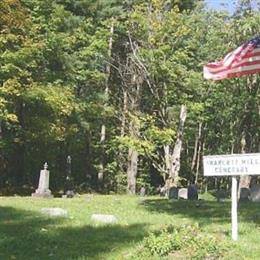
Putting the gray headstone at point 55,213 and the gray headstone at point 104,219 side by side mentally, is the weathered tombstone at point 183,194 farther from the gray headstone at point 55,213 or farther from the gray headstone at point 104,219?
the gray headstone at point 104,219

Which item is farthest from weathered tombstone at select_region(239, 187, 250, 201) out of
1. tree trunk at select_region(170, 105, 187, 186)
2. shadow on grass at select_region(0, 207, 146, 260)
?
shadow on grass at select_region(0, 207, 146, 260)

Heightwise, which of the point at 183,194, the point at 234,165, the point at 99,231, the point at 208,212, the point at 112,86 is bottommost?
the point at 99,231

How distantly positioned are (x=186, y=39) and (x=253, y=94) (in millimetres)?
4745

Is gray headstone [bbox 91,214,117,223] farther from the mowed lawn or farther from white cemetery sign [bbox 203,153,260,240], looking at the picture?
white cemetery sign [bbox 203,153,260,240]

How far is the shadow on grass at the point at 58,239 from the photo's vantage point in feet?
28.3

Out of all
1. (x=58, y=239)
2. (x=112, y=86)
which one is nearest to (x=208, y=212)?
(x=58, y=239)

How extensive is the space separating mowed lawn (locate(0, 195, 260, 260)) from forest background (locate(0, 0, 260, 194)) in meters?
14.0

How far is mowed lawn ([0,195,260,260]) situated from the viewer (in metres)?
8.59

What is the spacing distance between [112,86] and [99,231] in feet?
101

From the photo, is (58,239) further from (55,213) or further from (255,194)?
(255,194)

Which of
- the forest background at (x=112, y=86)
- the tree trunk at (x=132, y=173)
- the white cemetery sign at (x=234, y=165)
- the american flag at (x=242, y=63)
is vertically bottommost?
the white cemetery sign at (x=234, y=165)

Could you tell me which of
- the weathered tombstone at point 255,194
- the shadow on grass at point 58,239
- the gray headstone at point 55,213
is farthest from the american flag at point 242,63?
the weathered tombstone at point 255,194

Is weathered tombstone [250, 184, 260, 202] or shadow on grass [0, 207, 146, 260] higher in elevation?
weathered tombstone [250, 184, 260, 202]

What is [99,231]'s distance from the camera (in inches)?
423
